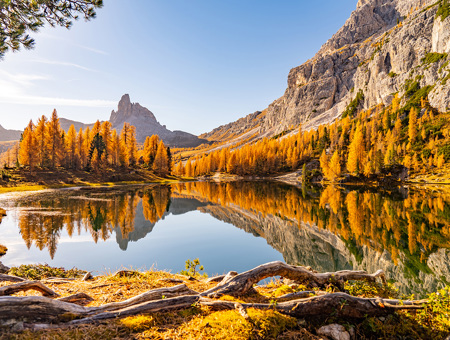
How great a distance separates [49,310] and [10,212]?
35580 millimetres

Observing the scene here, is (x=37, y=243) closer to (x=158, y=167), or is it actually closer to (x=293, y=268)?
(x=293, y=268)

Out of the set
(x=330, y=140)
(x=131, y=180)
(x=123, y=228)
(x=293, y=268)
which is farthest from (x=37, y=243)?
(x=330, y=140)

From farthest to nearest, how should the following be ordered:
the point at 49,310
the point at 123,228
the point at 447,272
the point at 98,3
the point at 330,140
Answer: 1. the point at 330,140
2. the point at 123,228
3. the point at 447,272
4. the point at 98,3
5. the point at 49,310

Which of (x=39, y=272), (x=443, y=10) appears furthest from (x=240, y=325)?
(x=443, y=10)

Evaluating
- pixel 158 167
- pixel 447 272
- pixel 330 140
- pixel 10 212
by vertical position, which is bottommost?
pixel 447 272

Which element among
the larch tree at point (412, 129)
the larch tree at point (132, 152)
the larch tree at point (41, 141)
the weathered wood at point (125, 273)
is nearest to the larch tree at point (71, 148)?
the larch tree at point (41, 141)

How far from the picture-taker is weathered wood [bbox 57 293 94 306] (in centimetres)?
591

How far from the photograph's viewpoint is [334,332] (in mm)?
5207

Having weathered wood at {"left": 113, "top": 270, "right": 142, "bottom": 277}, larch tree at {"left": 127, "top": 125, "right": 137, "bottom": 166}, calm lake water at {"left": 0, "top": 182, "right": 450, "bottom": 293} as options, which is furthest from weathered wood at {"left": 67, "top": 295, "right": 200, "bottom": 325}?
larch tree at {"left": 127, "top": 125, "right": 137, "bottom": 166}

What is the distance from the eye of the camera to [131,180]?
87.3 m

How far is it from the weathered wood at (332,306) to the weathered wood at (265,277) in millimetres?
629

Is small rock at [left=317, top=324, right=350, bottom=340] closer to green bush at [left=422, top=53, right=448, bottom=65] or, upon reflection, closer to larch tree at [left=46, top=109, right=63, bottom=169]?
larch tree at [left=46, top=109, right=63, bottom=169]

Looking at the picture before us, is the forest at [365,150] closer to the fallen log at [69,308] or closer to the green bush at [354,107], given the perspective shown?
the green bush at [354,107]

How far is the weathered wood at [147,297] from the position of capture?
17.5 feet
